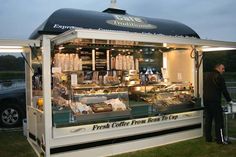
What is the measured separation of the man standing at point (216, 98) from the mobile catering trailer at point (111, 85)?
0.46 m

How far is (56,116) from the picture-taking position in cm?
580

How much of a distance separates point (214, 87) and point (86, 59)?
2.78 metres

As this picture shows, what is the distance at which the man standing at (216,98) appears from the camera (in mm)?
7109

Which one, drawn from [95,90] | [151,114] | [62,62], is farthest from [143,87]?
[62,62]

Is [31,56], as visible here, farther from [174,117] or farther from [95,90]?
[174,117]

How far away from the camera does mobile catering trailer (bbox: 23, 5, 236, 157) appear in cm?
583

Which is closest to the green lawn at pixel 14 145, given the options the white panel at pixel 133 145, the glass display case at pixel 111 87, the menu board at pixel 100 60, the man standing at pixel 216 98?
the white panel at pixel 133 145

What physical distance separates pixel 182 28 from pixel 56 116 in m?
4.72

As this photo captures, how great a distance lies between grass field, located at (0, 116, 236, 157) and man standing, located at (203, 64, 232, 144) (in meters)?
0.27

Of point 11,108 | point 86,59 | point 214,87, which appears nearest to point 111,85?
point 86,59

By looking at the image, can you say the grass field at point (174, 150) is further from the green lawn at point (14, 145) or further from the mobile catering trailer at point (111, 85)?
the mobile catering trailer at point (111, 85)

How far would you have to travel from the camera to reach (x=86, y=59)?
24.5 ft

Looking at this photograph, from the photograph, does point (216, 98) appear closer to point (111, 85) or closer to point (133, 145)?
point (133, 145)

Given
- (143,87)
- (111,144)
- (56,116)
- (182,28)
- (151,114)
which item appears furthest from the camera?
(182,28)
